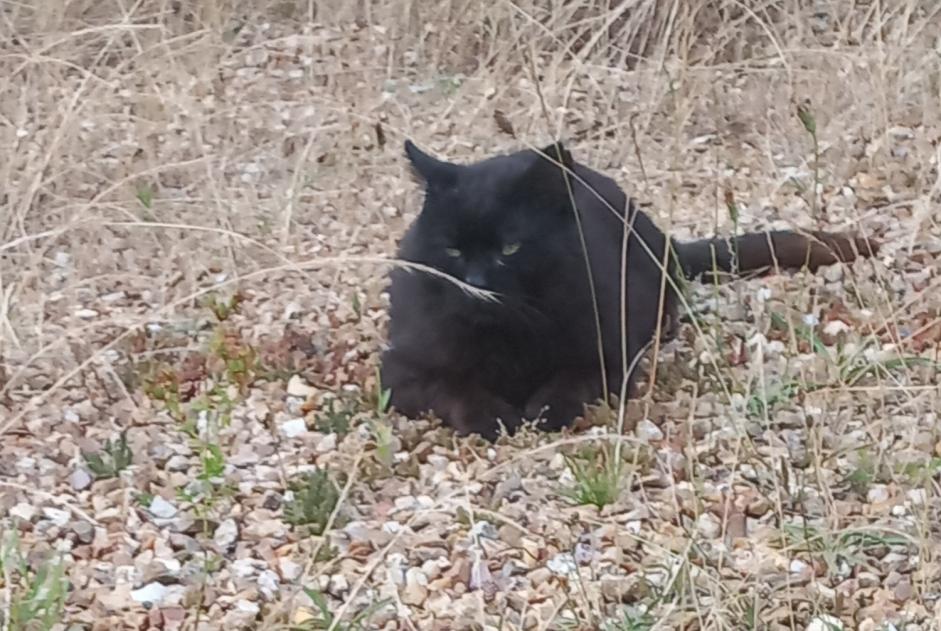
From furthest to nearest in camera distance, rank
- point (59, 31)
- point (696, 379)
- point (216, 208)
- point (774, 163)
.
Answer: point (59, 31) < point (774, 163) < point (216, 208) < point (696, 379)

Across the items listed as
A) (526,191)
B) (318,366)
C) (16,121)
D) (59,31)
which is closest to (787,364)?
(526,191)

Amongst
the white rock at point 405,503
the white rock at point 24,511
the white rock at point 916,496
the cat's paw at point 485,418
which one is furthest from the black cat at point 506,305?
the white rock at point 24,511

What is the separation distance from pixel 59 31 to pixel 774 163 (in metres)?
2.16

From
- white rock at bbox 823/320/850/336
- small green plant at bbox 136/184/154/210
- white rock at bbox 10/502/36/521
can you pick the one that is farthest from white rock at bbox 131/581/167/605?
white rock at bbox 823/320/850/336

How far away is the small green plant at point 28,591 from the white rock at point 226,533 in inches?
10.2

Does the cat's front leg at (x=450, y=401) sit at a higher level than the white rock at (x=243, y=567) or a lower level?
higher

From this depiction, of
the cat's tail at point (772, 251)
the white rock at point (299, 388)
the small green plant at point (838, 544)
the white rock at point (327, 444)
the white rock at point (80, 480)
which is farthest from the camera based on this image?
the cat's tail at point (772, 251)

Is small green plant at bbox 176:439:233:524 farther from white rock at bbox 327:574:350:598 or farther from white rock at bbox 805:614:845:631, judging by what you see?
white rock at bbox 805:614:845:631

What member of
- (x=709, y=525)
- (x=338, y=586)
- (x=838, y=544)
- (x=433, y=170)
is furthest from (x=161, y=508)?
(x=838, y=544)

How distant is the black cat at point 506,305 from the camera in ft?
8.50

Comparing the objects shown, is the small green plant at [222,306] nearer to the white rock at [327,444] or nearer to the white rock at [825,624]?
the white rock at [327,444]

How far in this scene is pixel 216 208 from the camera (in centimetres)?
342

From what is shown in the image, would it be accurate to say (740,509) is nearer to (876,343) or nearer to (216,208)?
(876,343)

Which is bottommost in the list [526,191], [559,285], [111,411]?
[111,411]
